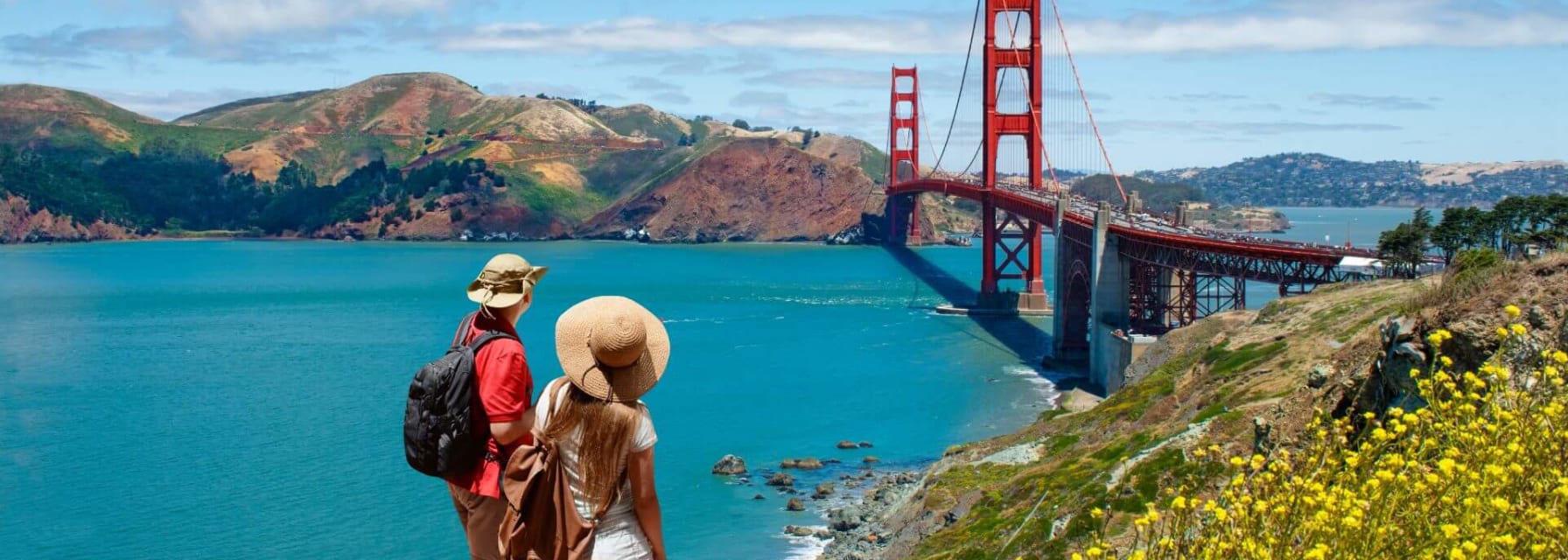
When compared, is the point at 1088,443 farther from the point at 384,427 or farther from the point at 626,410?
the point at 626,410

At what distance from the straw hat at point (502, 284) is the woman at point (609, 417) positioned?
2.16 feet

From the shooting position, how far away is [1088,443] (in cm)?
3139

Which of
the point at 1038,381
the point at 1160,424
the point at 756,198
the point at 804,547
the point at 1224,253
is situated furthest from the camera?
the point at 756,198

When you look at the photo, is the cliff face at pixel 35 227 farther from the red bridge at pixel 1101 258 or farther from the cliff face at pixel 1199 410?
the cliff face at pixel 1199 410

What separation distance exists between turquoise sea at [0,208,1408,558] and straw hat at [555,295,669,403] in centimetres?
2541

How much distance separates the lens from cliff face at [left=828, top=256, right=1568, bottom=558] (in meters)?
13.5

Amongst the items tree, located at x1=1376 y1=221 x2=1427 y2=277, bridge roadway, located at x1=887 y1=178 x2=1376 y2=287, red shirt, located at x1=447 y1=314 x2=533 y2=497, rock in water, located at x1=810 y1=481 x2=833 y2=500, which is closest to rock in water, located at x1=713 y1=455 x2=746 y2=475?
rock in water, located at x1=810 y1=481 x2=833 y2=500

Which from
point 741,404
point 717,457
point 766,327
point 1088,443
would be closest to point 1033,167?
point 766,327

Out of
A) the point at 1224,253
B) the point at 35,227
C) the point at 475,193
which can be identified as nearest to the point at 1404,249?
the point at 1224,253

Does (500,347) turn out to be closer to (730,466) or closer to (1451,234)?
(730,466)

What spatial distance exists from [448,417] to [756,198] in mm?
155240

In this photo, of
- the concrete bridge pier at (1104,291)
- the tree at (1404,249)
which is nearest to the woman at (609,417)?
the tree at (1404,249)

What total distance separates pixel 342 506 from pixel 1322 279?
28764 mm

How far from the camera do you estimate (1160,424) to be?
1180 inches
